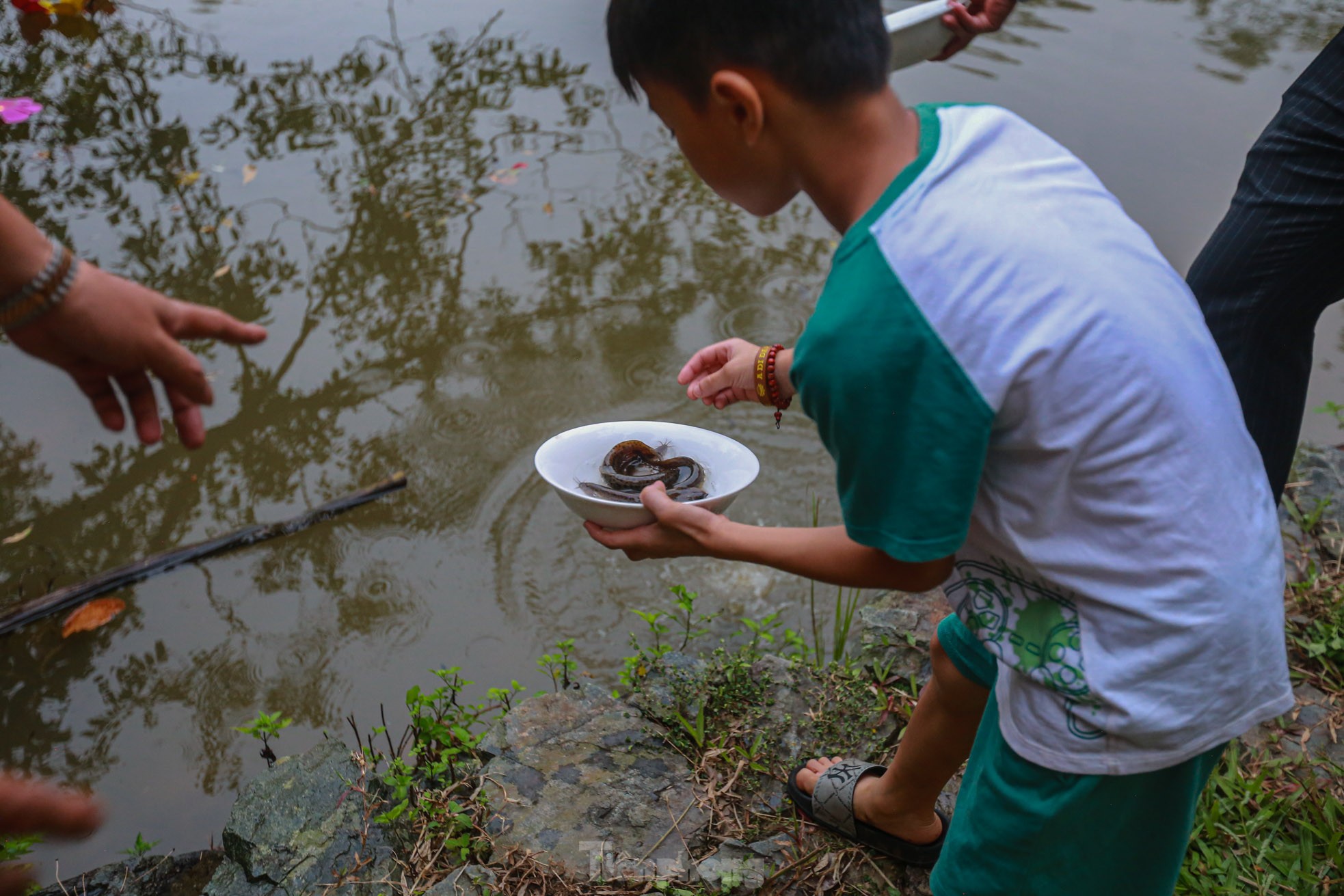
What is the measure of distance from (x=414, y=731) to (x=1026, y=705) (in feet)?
5.86

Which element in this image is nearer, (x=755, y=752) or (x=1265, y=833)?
(x=1265, y=833)

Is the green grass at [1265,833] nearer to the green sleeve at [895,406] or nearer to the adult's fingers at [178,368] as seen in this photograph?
the green sleeve at [895,406]

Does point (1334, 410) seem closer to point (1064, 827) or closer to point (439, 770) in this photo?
point (1064, 827)

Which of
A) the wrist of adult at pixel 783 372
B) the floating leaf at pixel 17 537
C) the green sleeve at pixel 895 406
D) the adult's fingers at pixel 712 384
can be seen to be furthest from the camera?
the floating leaf at pixel 17 537

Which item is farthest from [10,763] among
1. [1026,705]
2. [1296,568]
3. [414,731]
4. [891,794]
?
[1296,568]

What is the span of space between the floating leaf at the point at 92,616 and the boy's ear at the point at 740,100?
10.1 feet

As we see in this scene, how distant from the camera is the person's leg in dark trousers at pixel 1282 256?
232cm

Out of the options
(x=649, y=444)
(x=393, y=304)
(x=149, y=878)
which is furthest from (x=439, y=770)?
(x=393, y=304)

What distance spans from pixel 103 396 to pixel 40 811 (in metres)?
0.71

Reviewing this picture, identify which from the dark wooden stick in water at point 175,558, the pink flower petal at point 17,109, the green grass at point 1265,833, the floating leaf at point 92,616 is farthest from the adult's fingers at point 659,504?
the pink flower petal at point 17,109

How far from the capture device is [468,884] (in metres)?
2.29

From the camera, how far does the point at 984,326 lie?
1.37 meters

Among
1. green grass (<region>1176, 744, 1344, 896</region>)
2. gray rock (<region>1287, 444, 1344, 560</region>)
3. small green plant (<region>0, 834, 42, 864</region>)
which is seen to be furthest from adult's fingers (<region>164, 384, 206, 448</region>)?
gray rock (<region>1287, 444, 1344, 560</region>)

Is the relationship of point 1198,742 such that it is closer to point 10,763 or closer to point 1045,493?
point 1045,493
